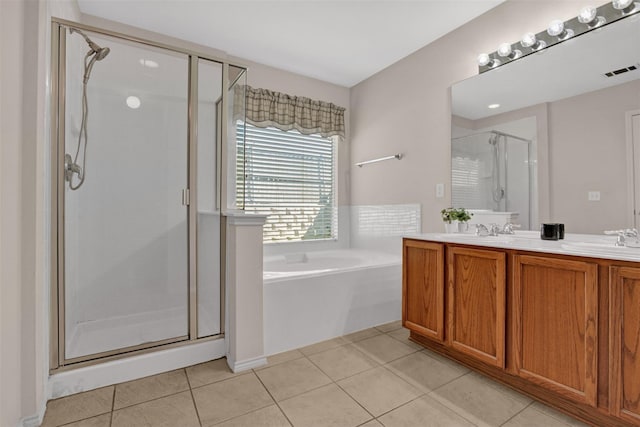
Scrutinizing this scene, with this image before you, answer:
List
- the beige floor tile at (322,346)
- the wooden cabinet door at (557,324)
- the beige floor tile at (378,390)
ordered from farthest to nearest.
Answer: the beige floor tile at (322,346) → the beige floor tile at (378,390) → the wooden cabinet door at (557,324)

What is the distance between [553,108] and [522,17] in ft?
2.33

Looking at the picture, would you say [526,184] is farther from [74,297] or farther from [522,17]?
[74,297]

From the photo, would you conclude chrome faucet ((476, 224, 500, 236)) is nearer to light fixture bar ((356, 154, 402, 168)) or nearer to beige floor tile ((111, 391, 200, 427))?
light fixture bar ((356, 154, 402, 168))

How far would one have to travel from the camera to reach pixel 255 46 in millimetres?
2854

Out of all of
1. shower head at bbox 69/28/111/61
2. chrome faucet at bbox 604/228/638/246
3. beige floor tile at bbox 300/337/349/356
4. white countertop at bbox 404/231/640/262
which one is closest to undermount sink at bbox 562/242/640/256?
white countertop at bbox 404/231/640/262

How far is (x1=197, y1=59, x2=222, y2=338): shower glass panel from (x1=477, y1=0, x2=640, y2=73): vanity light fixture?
195 centimetres

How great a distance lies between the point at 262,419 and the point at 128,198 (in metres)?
1.86

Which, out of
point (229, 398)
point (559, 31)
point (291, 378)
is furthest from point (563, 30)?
point (229, 398)

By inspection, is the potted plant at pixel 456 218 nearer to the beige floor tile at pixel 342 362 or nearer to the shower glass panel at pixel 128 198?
the beige floor tile at pixel 342 362

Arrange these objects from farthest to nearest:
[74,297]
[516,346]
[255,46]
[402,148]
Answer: [402,148] < [255,46] < [74,297] < [516,346]

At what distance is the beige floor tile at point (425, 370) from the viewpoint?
1.73m

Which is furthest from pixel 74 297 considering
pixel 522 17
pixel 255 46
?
pixel 522 17

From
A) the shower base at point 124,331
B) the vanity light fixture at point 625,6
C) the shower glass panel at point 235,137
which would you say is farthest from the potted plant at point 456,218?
the shower base at point 124,331

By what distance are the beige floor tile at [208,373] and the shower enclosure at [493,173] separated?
81.4 inches
